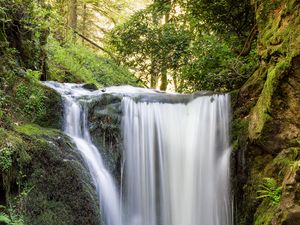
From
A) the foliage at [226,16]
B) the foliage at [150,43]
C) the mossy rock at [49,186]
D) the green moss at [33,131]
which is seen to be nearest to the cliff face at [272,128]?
the foliage at [226,16]

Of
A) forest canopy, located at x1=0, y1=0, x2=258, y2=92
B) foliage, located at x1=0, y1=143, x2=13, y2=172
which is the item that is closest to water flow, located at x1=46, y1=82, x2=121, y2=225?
forest canopy, located at x1=0, y1=0, x2=258, y2=92

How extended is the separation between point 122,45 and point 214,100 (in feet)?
12.9

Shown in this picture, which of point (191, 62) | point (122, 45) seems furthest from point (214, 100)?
point (122, 45)

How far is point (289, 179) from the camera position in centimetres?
491

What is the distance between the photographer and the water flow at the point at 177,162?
6762 millimetres

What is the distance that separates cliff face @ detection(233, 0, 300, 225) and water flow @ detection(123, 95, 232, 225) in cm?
41

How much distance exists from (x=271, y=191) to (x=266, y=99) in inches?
Result: 58.7

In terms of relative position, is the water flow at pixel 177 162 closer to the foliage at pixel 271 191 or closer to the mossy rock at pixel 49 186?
the foliage at pixel 271 191

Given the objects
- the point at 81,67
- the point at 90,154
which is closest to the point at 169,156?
the point at 90,154

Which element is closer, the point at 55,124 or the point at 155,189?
the point at 55,124

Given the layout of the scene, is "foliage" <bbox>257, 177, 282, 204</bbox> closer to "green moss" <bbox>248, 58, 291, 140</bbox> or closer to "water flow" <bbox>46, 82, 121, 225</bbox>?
"green moss" <bbox>248, 58, 291, 140</bbox>

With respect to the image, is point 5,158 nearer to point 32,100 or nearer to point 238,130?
point 32,100

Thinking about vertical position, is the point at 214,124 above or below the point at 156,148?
above

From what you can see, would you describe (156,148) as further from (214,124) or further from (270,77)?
(270,77)
